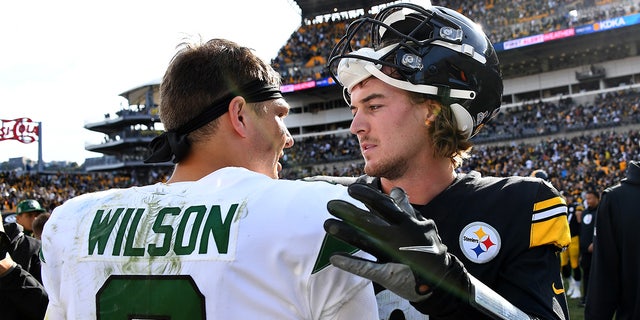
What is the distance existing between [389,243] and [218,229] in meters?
0.45

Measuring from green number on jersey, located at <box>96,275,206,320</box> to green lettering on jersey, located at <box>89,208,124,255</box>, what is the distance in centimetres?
10

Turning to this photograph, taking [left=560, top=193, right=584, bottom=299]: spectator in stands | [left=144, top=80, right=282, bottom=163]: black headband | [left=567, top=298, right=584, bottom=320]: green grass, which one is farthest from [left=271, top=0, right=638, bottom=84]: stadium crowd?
[left=144, top=80, right=282, bottom=163]: black headband

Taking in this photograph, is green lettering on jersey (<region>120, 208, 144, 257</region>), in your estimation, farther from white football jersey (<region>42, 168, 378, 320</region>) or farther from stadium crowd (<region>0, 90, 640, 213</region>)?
stadium crowd (<region>0, 90, 640, 213</region>)

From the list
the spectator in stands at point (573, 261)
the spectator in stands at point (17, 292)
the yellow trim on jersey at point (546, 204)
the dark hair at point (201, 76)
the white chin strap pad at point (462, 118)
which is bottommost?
the spectator in stands at point (573, 261)

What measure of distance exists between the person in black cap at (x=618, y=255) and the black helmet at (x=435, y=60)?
1.64m

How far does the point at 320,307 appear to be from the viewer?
4.74ft

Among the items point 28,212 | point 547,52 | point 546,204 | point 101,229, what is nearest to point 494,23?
point 547,52

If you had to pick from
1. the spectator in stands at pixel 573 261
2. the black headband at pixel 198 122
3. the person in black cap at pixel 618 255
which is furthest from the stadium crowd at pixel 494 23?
the black headband at pixel 198 122

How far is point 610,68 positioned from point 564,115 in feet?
20.1

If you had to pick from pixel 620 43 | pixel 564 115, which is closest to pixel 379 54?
pixel 564 115

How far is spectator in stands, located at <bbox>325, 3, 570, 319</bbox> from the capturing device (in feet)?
6.15

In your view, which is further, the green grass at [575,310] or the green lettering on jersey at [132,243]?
the green grass at [575,310]

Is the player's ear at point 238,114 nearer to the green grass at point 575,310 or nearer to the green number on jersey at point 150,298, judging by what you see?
the green number on jersey at point 150,298

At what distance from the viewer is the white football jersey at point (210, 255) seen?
1433 millimetres
